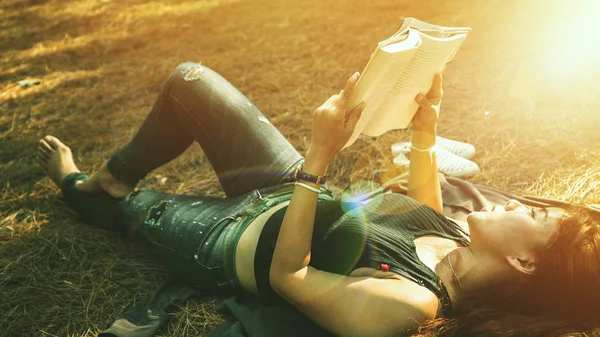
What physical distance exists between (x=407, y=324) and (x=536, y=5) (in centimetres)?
520


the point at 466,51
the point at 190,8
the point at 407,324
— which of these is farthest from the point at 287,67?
the point at 407,324

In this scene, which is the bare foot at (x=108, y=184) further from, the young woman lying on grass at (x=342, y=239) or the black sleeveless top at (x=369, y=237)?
the black sleeveless top at (x=369, y=237)

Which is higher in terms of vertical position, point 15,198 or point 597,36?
point 597,36

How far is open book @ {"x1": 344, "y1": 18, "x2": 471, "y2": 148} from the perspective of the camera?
56.2 inches

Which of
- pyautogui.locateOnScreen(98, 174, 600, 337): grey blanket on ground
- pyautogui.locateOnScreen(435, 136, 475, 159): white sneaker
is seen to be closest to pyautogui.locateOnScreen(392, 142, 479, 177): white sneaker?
pyautogui.locateOnScreen(435, 136, 475, 159): white sneaker

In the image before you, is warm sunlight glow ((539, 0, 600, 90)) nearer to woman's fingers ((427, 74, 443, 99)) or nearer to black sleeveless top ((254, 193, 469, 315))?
woman's fingers ((427, 74, 443, 99))

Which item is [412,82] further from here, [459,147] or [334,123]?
[459,147]

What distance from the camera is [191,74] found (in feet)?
7.06

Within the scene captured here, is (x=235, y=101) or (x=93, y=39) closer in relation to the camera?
(x=235, y=101)

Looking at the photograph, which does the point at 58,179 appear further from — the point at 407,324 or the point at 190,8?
the point at 190,8

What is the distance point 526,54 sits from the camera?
438 centimetres

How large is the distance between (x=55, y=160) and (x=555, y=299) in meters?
2.50

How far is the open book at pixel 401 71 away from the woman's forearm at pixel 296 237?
24cm

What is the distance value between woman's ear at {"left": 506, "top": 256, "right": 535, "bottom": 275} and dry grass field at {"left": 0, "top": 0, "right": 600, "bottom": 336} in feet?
3.89
